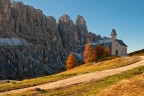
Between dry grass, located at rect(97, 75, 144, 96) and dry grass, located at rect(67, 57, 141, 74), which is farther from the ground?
dry grass, located at rect(67, 57, 141, 74)

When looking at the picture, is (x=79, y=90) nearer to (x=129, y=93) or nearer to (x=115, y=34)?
(x=129, y=93)

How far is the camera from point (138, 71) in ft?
132

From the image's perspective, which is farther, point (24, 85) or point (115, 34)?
point (115, 34)

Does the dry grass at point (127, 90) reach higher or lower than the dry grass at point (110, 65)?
lower

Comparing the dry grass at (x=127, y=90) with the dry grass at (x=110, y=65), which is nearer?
the dry grass at (x=127, y=90)

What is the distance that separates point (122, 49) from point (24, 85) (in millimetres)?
100325

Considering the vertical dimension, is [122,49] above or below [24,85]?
above

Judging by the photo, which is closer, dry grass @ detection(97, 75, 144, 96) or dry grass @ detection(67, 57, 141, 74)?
dry grass @ detection(97, 75, 144, 96)

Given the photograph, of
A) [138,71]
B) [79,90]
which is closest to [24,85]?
[79,90]

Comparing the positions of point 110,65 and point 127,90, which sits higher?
point 110,65

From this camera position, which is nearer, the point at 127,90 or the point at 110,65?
the point at 127,90

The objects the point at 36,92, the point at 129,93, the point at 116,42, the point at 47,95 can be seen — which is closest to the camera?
the point at 129,93

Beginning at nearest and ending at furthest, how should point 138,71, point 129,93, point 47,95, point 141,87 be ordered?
1. point 129,93
2. point 141,87
3. point 47,95
4. point 138,71

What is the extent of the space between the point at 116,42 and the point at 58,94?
4239 inches
